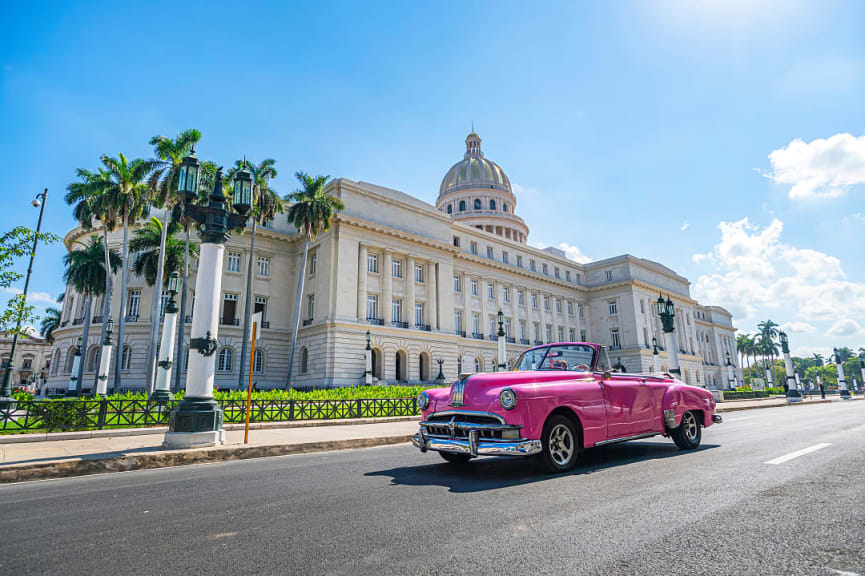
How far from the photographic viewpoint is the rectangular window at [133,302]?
35.5 m

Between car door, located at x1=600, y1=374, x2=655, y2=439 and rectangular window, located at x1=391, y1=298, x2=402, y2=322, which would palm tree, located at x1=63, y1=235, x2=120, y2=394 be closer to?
rectangular window, located at x1=391, y1=298, x2=402, y2=322

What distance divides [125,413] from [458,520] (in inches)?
514

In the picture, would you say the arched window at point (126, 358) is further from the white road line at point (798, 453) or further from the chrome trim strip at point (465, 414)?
the white road line at point (798, 453)

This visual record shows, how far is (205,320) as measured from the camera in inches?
391

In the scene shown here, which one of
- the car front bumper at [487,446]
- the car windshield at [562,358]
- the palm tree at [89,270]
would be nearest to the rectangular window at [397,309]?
the palm tree at [89,270]

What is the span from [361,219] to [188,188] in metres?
27.4

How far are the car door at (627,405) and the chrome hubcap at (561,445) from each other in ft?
2.53

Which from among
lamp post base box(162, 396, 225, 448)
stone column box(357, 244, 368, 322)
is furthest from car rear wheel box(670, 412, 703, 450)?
stone column box(357, 244, 368, 322)

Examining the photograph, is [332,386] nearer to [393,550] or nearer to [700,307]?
[393,550]

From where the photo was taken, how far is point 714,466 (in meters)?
6.22

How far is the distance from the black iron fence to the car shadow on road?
857cm

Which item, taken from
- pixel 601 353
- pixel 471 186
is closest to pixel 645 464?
pixel 601 353

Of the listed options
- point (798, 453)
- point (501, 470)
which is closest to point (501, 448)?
point (501, 470)

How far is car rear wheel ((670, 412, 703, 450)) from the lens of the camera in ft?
26.1
